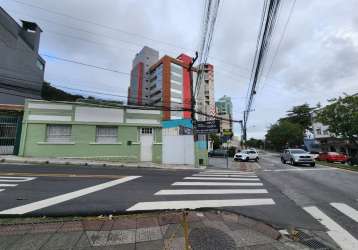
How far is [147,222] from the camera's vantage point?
455 centimetres

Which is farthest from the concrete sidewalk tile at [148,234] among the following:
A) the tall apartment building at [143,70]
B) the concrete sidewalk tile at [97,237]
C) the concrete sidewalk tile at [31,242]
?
the tall apartment building at [143,70]

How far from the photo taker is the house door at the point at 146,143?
62.3ft

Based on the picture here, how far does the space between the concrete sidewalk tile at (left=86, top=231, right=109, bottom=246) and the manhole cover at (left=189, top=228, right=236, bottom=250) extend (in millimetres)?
1491

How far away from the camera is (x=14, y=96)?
27.1 meters

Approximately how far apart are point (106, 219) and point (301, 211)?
5.06m

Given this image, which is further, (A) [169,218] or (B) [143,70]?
(B) [143,70]

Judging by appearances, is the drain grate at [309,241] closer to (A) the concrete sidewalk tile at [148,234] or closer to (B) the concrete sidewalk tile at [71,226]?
(A) the concrete sidewalk tile at [148,234]

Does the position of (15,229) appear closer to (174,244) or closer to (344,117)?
(174,244)

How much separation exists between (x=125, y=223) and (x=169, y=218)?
931 millimetres

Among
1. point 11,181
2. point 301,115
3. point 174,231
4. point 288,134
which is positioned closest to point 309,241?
point 174,231

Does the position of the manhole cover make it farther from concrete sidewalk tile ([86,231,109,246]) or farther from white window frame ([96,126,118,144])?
white window frame ([96,126,118,144])

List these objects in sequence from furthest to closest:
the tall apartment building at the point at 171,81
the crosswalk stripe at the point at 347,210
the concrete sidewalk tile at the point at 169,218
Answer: the tall apartment building at the point at 171,81
the crosswalk stripe at the point at 347,210
the concrete sidewalk tile at the point at 169,218

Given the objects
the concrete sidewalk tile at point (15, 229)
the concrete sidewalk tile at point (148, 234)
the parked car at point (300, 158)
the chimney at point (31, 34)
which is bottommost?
the concrete sidewalk tile at point (148, 234)

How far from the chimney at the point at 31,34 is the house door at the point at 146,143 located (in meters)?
25.6
